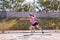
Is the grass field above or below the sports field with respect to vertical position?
below

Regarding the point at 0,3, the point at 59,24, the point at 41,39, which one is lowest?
the point at 59,24

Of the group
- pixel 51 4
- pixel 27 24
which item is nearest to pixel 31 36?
pixel 27 24

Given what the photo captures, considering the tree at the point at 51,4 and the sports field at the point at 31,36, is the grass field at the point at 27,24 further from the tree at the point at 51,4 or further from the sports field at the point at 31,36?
the sports field at the point at 31,36

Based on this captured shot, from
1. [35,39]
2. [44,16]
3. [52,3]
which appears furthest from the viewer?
[52,3]

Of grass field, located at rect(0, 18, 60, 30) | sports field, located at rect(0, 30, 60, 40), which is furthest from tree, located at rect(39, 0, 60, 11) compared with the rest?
sports field, located at rect(0, 30, 60, 40)

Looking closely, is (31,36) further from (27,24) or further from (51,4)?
(51,4)

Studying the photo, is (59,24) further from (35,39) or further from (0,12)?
(35,39)

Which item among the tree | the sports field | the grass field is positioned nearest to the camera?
the sports field

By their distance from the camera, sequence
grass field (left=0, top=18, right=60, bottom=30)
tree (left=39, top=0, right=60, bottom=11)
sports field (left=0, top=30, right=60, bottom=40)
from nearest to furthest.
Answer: sports field (left=0, top=30, right=60, bottom=40), grass field (left=0, top=18, right=60, bottom=30), tree (left=39, top=0, right=60, bottom=11)

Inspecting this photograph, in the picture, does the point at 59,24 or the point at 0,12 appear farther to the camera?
the point at 0,12

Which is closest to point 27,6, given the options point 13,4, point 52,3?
point 13,4

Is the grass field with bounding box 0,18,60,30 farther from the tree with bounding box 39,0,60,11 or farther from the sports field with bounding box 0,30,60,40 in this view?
the sports field with bounding box 0,30,60,40

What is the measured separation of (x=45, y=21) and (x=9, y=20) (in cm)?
464

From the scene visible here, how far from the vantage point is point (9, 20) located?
26.5 metres
